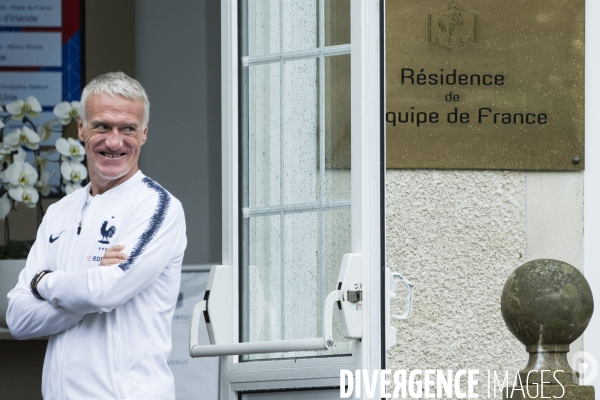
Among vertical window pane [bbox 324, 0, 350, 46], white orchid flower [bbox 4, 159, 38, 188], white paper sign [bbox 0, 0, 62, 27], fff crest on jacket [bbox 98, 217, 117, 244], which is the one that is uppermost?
white paper sign [bbox 0, 0, 62, 27]

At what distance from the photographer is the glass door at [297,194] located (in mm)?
3209

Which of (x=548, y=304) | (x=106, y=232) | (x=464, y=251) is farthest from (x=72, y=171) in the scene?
(x=548, y=304)

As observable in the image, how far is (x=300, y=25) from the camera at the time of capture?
362 cm

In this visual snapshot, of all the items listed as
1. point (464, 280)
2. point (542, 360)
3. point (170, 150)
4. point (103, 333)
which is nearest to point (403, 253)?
point (464, 280)

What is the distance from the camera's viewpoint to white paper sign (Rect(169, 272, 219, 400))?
4.88m

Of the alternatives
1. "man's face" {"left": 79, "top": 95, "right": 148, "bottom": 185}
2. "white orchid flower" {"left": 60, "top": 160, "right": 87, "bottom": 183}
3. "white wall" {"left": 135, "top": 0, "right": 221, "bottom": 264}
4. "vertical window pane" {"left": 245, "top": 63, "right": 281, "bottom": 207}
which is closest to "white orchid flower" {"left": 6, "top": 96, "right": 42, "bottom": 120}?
"white orchid flower" {"left": 60, "top": 160, "right": 87, "bottom": 183}

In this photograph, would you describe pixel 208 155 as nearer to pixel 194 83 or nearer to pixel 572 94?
pixel 194 83

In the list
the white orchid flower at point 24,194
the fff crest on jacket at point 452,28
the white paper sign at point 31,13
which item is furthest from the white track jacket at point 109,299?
the white paper sign at point 31,13

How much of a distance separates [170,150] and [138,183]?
206 centimetres

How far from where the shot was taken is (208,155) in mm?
5367

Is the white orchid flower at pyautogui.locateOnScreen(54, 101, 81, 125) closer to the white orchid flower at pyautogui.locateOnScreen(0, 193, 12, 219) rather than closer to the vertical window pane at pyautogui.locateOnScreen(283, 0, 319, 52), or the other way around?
the white orchid flower at pyautogui.locateOnScreen(0, 193, 12, 219)

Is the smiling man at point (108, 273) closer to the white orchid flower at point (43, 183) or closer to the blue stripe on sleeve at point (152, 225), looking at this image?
the blue stripe on sleeve at point (152, 225)

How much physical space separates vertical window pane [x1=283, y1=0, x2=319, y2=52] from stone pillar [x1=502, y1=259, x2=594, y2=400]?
3.43 feet

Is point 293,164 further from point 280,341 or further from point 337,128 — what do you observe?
point 280,341
